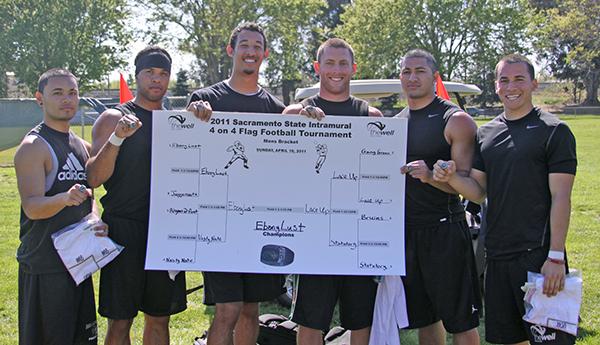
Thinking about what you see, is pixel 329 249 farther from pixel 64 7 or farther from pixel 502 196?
pixel 64 7

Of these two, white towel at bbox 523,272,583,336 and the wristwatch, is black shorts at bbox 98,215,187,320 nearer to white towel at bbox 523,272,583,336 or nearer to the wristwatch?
the wristwatch

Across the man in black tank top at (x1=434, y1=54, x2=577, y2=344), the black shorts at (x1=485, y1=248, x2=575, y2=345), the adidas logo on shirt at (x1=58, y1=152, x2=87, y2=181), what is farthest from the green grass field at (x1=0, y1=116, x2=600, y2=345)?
the adidas logo on shirt at (x1=58, y1=152, x2=87, y2=181)

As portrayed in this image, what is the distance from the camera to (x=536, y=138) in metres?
3.55

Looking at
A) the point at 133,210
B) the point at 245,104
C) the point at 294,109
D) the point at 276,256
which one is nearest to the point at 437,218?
the point at 276,256

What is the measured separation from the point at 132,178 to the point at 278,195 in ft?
3.32

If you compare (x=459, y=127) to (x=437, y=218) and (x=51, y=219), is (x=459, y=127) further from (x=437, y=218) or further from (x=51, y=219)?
(x=51, y=219)

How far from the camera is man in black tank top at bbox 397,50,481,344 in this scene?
12.9ft

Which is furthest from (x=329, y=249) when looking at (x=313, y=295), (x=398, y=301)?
(x=398, y=301)

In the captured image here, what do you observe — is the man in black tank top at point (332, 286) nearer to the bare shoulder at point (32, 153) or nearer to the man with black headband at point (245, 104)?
the man with black headband at point (245, 104)

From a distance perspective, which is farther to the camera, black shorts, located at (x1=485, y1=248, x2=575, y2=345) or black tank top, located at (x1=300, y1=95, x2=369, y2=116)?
black tank top, located at (x1=300, y1=95, x2=369, y2=116)

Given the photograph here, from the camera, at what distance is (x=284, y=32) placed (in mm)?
44688

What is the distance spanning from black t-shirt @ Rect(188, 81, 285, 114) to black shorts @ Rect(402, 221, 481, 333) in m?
1.40

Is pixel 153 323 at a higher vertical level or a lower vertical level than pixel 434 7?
lower

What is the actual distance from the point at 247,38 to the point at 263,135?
2.59ft
